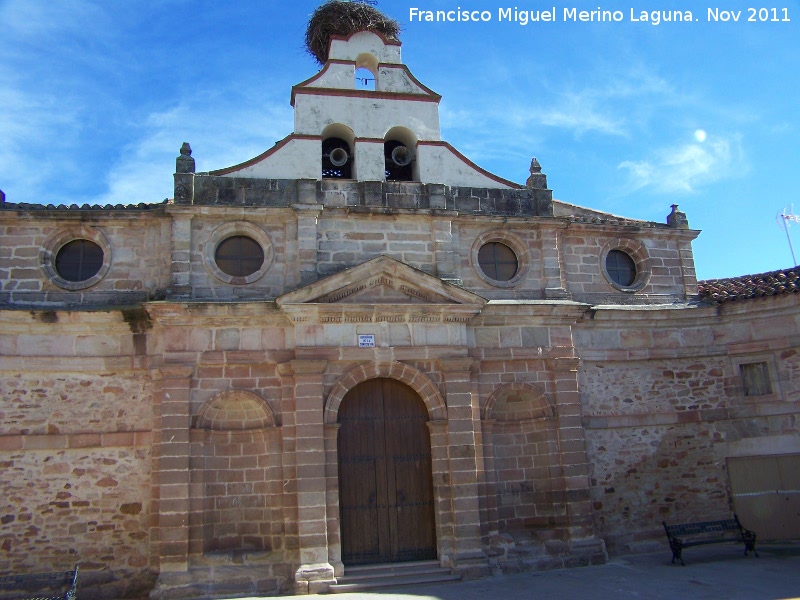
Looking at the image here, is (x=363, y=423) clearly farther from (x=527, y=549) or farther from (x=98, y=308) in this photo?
(x=98, y=308)

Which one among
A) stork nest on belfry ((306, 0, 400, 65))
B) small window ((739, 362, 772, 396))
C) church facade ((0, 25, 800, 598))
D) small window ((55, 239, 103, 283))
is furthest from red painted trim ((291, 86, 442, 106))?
small window ((739, 362, 772, 396))

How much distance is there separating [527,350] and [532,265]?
1.69m

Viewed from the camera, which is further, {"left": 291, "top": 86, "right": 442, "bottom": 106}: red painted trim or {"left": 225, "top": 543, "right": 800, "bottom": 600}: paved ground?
{"left": 291, "top": 86, "right": 442, "bottom": 106}: red painted trim

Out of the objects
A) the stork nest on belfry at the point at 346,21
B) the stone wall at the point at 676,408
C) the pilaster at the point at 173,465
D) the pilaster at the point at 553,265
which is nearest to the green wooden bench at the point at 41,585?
the pilaster at the point at 173,465

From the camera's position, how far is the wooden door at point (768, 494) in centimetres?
1246

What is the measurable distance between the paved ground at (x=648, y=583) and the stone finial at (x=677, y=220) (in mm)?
6352

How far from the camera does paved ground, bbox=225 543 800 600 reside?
9.34m

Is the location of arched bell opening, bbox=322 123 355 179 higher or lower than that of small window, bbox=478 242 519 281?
higher

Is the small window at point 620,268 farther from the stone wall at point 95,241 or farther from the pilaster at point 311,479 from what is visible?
the stone wall at point 95,241

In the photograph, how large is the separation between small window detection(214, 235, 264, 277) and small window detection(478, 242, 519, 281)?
13.4 feet

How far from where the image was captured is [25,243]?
11.7 meters

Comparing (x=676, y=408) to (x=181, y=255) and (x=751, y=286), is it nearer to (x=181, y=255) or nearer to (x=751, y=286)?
(x=751, y=286)

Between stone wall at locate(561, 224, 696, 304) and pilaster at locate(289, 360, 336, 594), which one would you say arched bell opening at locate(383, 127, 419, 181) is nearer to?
stone wall at locate(561, 224, 696, 304)

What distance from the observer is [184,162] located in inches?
474
